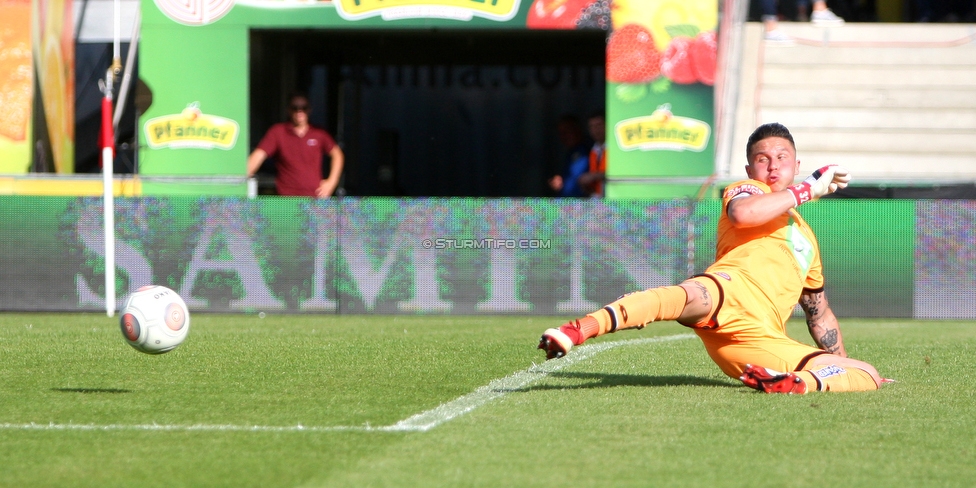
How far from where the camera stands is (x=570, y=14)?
50.3ft

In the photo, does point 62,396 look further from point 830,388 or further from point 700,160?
point 700,160

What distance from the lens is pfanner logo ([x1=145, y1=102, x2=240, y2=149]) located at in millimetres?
15633

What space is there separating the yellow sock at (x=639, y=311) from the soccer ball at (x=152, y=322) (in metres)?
2.27

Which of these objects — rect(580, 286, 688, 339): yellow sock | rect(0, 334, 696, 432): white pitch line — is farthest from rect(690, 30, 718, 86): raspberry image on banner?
rect(580, 286, 688, 339): yellow sock

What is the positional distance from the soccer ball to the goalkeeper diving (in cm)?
230

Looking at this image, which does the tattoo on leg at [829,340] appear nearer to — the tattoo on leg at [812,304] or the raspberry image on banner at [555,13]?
the tattoo on leg at [812,304]

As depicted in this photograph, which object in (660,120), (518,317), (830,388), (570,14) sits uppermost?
(570,14)

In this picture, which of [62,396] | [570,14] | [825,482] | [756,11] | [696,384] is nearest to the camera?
[825,482]

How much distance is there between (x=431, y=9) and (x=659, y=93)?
3.02m

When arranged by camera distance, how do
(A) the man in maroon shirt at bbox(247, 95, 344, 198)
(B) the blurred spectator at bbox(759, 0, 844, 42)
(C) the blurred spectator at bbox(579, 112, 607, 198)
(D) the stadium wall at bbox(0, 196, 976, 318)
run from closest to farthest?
(D) the stadium wall at bbox(0, 196, 976, 318) < (A) the man in maroon shirt at bbox(247, 95, 344, 198) < (C) the blurred spectator at bbox(579, 112, 607, 198) < (B) the blurred spectator at bbox(759, 0, 844, 42)

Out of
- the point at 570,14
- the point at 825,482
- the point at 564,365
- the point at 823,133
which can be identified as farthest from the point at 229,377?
the point at 823,133

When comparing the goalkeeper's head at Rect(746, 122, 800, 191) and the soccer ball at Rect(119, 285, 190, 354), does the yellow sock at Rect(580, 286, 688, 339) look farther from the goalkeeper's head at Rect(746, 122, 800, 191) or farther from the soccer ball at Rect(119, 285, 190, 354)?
the soccer ball at Rect(119, 285, 190, 354)

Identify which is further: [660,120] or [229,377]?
[660,120]

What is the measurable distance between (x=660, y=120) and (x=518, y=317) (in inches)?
166
